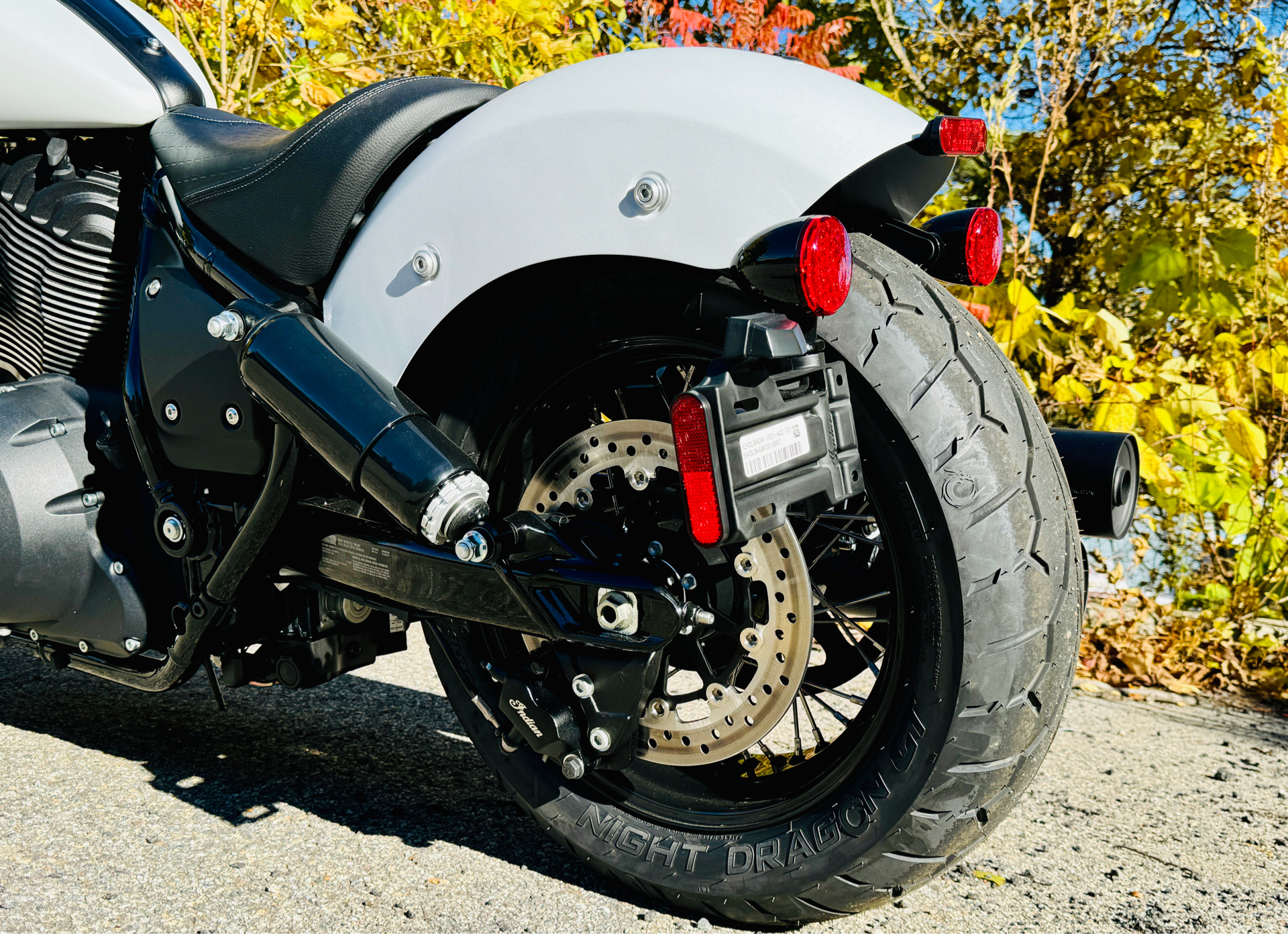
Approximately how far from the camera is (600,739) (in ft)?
5.34

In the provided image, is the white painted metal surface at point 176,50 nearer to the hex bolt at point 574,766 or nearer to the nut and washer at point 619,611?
the nut and washer at point 619,611

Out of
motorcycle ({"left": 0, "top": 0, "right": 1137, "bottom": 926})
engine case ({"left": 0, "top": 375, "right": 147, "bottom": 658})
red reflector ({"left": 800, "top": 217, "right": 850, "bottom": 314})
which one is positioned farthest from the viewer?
engine case ({"left": 0, "top": 375, "right": 147, "bottom": 658})

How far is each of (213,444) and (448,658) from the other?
56 cm

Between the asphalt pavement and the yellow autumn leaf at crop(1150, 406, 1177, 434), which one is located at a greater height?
the yellow autumn leaf at crop(1150, 406, 1177, 434)

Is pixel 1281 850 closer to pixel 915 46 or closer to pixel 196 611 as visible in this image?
pixel 196 611

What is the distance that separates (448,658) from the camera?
1.85 meters

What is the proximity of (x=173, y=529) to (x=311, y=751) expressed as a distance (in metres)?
0.75

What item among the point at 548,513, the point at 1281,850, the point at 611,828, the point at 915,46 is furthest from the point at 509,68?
the point at 1281,850

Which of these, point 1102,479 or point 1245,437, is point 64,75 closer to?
point 1102,479

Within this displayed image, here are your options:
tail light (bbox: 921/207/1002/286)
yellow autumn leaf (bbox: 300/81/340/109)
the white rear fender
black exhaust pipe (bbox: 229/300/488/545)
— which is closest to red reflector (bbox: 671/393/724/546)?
the white rear fender

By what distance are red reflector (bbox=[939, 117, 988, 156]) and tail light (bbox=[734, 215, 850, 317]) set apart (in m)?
0.22

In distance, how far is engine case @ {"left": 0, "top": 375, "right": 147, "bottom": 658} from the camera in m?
1.97

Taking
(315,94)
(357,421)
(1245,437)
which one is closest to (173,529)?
(357,421)

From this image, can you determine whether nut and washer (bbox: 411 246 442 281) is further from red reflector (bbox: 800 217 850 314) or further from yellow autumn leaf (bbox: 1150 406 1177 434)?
yellow autumn leaf (bbox: 1150 406 1177 434)
